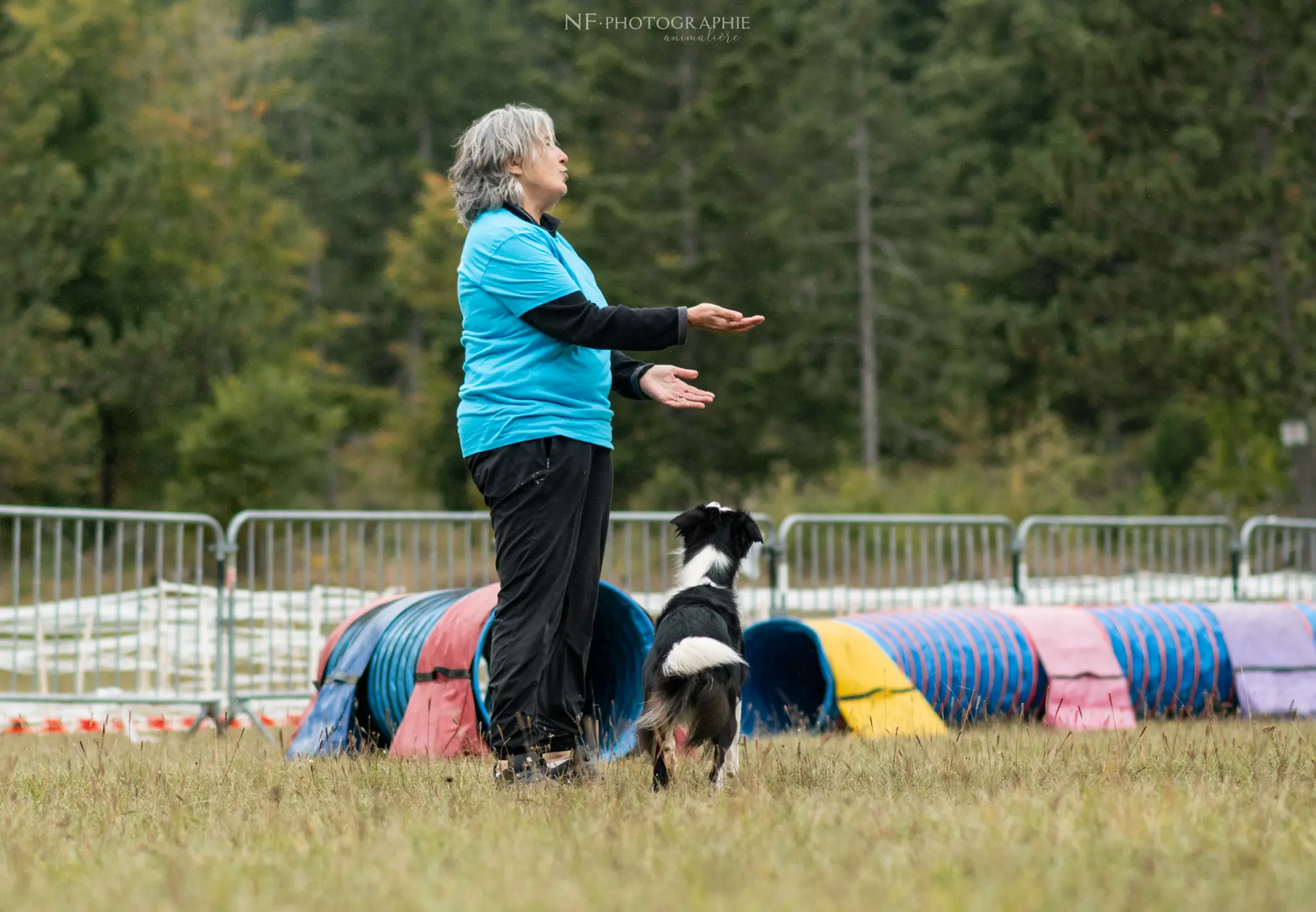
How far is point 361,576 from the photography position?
11.0 meters

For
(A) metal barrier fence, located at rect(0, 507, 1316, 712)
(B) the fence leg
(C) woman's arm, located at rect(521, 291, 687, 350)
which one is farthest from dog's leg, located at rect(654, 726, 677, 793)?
(A) metal barrier fence, located at rect(0, 507, 1316, 712)

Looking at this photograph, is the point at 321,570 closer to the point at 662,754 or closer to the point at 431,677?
the point at 431,677

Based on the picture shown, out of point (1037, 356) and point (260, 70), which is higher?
point (260, 70)

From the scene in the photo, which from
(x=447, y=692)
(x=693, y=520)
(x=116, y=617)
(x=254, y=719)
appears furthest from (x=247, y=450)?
(x=693, y=520)

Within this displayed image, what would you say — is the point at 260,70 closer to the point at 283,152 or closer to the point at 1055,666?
the point at 283,152

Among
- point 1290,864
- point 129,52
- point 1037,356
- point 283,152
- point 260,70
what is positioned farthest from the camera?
point 283,152

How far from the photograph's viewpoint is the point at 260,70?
36.0 m

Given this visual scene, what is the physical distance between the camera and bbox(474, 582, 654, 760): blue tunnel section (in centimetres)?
660

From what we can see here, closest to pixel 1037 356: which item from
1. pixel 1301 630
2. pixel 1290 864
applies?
pixel 1301 630

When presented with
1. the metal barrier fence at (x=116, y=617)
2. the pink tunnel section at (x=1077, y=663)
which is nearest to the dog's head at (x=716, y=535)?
the pink tunnel section at (x=1077, y=663)

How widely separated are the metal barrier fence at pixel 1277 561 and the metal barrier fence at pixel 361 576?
3 cm

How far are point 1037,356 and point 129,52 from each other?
65.8ft

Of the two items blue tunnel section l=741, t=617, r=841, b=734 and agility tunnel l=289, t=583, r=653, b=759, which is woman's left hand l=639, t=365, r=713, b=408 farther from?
blue tunnel section l=741, t=617, r=841, b=734

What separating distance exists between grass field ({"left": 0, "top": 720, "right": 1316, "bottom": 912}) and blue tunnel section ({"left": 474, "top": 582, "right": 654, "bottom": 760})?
1221 millimetres
